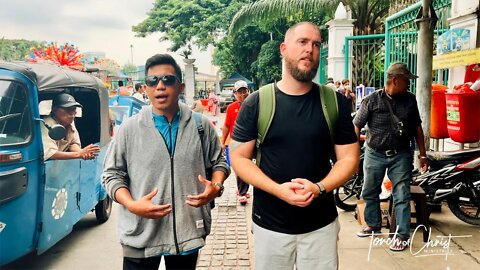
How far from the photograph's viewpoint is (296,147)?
2.34m

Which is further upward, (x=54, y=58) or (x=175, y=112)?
(x=54, y=58)

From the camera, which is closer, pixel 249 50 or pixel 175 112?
pixel 175 112

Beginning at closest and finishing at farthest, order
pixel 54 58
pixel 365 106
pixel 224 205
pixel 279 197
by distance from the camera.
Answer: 1. pixel 279 197
2. pixel 365 106
3. pixel 54 58
4. pixel 224 205

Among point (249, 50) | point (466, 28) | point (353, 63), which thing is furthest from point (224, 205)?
point (249, 50)

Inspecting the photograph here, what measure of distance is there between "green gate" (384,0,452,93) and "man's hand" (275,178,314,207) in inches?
206

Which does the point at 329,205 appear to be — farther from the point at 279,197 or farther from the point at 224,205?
the point at 224,205

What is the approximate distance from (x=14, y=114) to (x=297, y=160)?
2.66 meters

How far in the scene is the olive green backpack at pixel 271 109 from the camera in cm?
237

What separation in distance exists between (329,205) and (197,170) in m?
0.72

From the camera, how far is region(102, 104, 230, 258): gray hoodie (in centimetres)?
231

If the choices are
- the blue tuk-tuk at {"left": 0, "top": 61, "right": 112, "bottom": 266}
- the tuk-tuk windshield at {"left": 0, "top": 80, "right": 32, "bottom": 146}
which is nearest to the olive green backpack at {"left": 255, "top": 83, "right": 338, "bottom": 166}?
the blue tuk-tuk at {"left": 0, "top": 61, "right": 112, "bottom": 266}

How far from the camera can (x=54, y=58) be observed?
18.8 ft

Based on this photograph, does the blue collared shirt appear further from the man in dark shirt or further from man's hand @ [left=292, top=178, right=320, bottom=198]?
man's hand @ [left=292, top=178, right=320, bottom=198]

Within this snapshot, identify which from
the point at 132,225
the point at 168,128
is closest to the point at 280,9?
the point at 168,128
